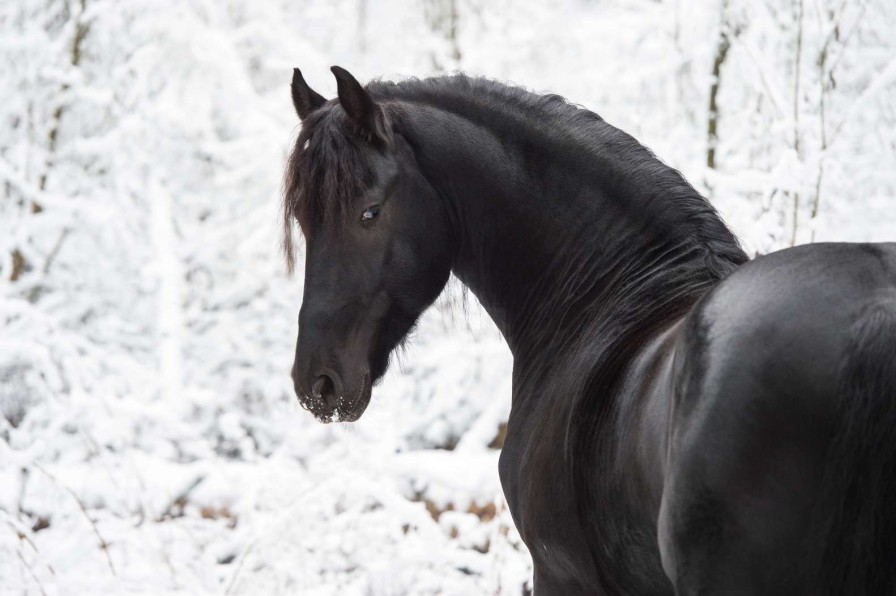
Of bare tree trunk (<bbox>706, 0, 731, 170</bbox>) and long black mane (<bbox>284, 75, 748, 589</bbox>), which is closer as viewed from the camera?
long black mane (<bbox>284, 75, 748, 589</bbox>)

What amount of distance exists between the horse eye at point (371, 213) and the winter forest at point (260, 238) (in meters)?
0.69

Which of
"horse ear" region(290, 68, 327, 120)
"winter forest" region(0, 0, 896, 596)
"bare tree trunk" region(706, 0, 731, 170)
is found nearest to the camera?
"horse ear" region(290, 68, 327, 120)

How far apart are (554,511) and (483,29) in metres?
6.70

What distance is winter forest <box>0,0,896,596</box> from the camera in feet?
16.3

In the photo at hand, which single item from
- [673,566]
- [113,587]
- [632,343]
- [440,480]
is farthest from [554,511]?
[440,480]

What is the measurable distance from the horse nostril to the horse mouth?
2 cm

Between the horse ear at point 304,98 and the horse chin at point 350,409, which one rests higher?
the horse ear at point 304,98

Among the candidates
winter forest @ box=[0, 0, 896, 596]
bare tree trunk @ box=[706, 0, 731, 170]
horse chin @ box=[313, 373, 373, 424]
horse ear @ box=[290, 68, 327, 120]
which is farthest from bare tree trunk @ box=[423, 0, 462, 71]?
horse chin @ box=[313, 373, 373, 424]

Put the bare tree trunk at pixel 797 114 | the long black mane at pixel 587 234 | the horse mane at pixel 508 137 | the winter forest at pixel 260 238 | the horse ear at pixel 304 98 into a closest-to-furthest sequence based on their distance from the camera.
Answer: the long black mane at pixel 587 234
the horse mane at pixel 508 137
the horse ear at pixel 304 98
the winter forest at pixel 260 238
the bare tree trunk at pixel 797 114

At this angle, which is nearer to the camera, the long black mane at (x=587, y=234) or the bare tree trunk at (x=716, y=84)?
the long black mane at (x=587, y=234)

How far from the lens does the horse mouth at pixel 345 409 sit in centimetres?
247

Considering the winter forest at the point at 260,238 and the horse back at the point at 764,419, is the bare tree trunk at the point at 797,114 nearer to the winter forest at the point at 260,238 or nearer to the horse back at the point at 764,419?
the winter forest at the point at 260,238

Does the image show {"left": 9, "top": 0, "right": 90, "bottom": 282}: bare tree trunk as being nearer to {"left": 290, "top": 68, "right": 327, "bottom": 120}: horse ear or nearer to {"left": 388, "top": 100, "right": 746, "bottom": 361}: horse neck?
{"left": 290, "top": 68, "right": 327, "bottom": 120}: horse ear

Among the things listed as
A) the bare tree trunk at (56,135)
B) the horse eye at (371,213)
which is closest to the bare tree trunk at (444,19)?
the bare tree trunk at (56,135)
